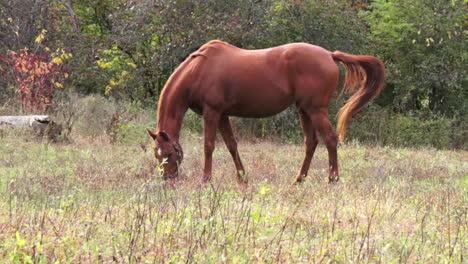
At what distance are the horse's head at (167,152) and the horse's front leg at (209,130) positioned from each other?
15.3 inches

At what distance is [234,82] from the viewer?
7.84 m

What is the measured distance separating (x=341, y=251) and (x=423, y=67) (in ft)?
45.6

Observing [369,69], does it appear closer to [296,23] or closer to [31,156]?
[31,156]

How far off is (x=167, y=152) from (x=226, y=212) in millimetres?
2468

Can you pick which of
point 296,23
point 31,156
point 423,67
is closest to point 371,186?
point 31,156

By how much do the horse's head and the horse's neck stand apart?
169 mm

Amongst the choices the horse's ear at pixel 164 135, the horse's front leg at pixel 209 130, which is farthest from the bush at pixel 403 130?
→ the horse's ear at pixel 164 135

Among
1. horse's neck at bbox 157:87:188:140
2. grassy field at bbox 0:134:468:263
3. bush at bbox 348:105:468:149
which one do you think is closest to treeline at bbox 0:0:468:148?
bush at bbox 348:105:468:149

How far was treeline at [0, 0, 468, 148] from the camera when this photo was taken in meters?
15.4

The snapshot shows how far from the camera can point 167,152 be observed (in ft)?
24.8

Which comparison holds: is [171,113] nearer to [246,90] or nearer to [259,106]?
[246,90]

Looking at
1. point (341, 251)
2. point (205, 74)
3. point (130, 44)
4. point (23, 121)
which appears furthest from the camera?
point (130, 44)

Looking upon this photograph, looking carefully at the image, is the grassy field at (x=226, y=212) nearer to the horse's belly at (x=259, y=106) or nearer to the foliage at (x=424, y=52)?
the horse's belly at (x=259, y=106)

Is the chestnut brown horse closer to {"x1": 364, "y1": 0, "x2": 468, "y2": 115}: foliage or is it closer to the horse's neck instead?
the horse's neck
